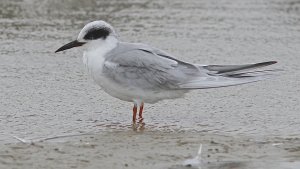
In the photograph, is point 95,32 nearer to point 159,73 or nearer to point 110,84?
point 110,84

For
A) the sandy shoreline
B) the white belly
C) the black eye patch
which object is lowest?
the sandy shoreline

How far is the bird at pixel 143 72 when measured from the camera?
537 centimetres

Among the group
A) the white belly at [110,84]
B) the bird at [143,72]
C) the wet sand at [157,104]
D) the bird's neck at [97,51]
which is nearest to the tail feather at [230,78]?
the bird at [143,72]

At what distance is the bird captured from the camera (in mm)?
5367

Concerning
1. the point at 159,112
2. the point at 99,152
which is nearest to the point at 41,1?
the point at 159,112

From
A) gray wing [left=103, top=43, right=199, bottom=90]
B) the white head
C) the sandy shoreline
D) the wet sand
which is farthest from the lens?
the white head

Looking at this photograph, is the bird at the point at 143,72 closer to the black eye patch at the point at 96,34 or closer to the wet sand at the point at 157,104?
the black eye patch at the point at 96,34

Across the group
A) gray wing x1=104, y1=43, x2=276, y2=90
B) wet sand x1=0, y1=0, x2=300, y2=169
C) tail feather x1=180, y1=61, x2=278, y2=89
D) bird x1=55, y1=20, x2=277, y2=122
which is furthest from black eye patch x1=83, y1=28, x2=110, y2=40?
tail feather x1=180, y1=61, x2=278, y2=89

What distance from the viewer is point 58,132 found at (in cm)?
509

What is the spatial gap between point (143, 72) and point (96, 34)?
1.49ft

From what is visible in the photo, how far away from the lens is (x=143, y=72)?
5383 mm

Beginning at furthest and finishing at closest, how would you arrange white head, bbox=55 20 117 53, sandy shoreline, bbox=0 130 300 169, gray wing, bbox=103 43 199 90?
white head, bbox=55 20 117 53 → gray wing, bbox=103 43 199 90 → sandy shoreline, bbox=0 130 300 169

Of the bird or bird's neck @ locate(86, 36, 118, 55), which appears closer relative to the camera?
the bird

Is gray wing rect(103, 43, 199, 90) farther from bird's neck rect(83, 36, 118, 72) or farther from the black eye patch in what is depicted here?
the black eye patch
